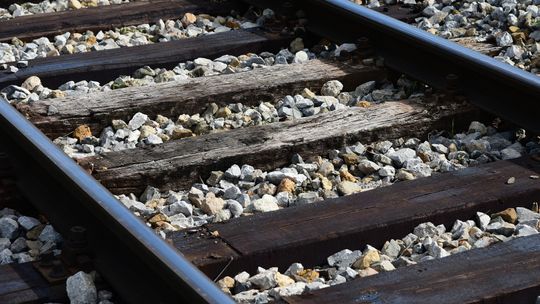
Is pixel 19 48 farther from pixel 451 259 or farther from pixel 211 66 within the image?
pixel 451 259

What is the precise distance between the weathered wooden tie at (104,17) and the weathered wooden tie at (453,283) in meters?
2.90

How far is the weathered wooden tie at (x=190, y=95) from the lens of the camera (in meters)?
4.41

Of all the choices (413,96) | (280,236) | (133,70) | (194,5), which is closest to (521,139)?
(413,96)

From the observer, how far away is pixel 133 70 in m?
5.10

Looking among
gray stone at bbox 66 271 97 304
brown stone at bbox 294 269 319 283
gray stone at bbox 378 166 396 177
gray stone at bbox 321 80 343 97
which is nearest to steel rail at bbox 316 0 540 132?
gray stone at bbox 321 80 343 97

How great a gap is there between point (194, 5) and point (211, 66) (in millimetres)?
983

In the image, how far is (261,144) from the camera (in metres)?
4.15

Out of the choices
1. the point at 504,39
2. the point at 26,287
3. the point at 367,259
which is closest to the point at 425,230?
the point at 367,259

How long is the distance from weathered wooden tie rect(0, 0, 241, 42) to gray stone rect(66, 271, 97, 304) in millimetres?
2527

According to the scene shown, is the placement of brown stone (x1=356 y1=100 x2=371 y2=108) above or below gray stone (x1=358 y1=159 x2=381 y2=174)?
below

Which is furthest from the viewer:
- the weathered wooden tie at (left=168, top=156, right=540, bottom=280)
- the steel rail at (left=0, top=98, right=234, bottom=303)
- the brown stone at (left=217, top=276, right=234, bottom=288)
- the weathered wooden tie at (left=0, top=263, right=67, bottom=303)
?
the weathered wooden tie at (left=168, top=156, right=540, bottom=280)

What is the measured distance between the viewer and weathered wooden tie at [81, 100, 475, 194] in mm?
3938

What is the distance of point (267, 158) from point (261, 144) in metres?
0.07

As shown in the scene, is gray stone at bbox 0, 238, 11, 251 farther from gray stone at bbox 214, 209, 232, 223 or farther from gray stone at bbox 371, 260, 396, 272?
gray stone at bbox 371, 260, 396, 272
